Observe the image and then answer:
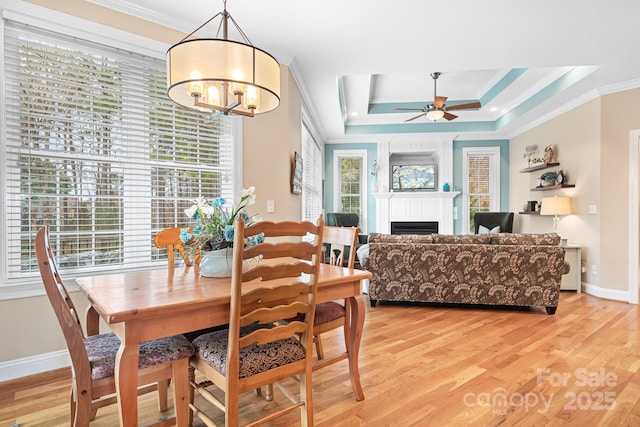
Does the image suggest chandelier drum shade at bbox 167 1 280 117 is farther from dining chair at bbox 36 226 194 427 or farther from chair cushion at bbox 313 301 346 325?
chair cushion at bbox 313 301 346 325

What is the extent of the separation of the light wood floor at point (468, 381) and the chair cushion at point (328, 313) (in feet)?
1.51

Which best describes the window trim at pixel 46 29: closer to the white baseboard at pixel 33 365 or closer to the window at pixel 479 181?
the white baseboard at pixel 33 365

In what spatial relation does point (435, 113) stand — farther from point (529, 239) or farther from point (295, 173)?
point (295, 173)

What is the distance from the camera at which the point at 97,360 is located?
136cm

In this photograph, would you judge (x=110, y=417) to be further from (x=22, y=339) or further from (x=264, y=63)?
(x=264, y=63)

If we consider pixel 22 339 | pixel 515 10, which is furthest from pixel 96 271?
pixel 515 10

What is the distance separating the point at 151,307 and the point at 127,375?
0.91 feet

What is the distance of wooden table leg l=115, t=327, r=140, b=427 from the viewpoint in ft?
4.04

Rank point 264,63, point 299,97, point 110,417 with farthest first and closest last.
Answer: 1. point 299,97
2. point 110,417
3. point 264,63

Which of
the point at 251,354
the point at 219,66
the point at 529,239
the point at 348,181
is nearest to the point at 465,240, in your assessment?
the point at 529,239

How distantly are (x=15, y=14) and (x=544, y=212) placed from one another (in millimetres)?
6337

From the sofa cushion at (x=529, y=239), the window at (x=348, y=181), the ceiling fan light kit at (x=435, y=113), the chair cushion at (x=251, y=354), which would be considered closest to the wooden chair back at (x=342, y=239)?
the chair cushion at (x=251, y=354)

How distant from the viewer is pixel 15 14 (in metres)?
2.21

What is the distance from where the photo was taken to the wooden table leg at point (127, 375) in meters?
1.23
